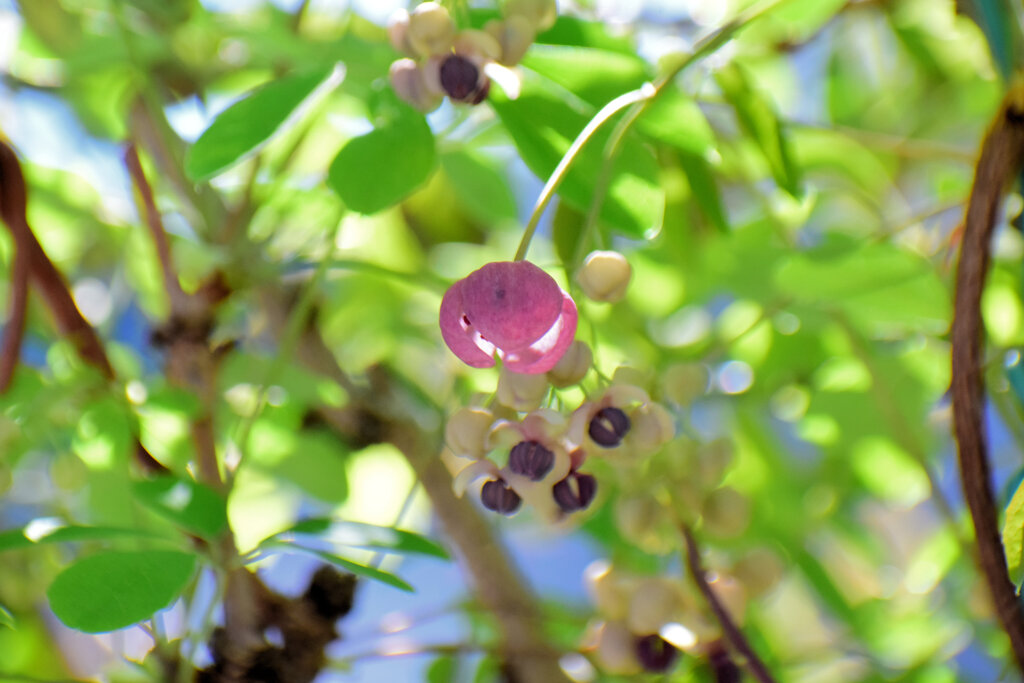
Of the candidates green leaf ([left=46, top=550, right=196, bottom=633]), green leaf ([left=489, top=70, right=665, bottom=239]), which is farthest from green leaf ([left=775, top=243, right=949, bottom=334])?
green leaf ([left=46, top=550, right=196, bottom=633])

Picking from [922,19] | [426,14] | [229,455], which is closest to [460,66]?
[426,14]

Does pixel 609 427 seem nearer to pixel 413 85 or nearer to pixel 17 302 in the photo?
pixel 413 85

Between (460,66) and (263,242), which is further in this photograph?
(263,242)

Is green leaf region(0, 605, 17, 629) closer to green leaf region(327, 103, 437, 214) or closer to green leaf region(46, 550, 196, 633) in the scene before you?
green leaf region(46, 550, 196, 633)

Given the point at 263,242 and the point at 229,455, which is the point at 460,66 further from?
the point at 229,455

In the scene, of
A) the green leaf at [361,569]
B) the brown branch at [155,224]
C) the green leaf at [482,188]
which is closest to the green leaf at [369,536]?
the green leaf at [361,569]

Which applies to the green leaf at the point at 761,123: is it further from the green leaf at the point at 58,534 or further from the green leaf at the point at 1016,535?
the green leaf at the point at 58,534
